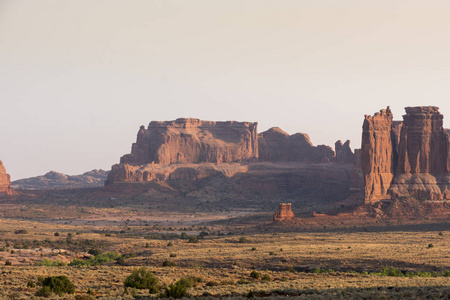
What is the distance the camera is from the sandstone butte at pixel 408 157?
88312mm

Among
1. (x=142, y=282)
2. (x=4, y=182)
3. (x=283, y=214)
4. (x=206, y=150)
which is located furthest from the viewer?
(x=206, y=150)

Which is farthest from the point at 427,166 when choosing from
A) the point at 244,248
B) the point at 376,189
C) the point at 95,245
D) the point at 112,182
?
the point at 112,182

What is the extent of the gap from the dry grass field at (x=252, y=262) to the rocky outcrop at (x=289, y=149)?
84411 mm

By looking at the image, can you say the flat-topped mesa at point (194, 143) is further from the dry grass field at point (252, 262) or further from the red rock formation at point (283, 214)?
the red rock formation at point (283, 214)

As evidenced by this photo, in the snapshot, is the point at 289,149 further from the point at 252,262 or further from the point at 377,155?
the point at 252,262

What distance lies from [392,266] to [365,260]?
232 centimetres

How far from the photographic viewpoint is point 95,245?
62.2m

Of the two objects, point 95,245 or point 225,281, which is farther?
point 95,245

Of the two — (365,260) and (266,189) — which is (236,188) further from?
(365,260)

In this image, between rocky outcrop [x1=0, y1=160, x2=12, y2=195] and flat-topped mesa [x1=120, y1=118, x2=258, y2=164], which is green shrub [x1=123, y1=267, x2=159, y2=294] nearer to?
rocky outcrop [x1=0, y1=160, x2=12, y2=195]

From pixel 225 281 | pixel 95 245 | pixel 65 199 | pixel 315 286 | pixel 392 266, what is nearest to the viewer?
pixel 315 286

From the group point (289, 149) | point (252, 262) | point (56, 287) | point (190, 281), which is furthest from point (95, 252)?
point (289, 149)

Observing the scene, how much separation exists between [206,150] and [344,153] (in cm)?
3590

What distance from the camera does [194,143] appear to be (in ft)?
Result: 551
